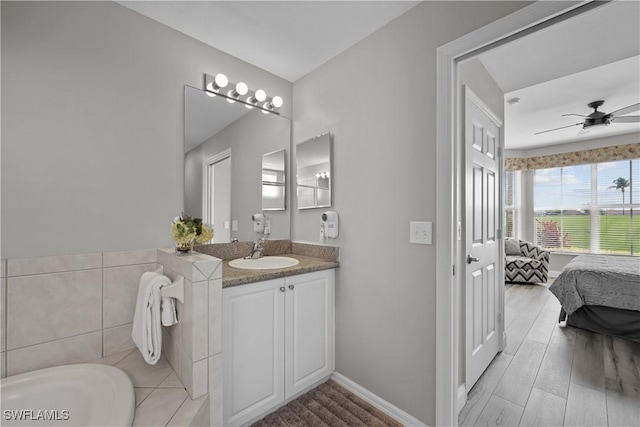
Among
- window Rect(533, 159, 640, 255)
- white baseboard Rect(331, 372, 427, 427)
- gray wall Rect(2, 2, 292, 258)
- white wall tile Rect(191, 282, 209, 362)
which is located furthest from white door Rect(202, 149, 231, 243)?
window Rect(533, 159, 640, 255)

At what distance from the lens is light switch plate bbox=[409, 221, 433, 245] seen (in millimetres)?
1485

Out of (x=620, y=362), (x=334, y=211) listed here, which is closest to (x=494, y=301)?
(x=620, y=362)

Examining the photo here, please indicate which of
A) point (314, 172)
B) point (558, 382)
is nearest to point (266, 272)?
point (314, 172)

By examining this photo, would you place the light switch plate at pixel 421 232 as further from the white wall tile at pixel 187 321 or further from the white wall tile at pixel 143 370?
the white wall tile at pixel 143 370

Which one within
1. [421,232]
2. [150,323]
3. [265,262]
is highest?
[421,232]

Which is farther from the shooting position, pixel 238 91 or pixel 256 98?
pixel 256 98

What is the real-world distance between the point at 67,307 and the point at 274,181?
1.50m

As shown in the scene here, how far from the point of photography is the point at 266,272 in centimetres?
157

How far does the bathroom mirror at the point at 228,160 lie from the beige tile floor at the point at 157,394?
824 millimetres

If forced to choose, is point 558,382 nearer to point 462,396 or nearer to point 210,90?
point 462,396

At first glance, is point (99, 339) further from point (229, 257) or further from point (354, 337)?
point (354, 337)

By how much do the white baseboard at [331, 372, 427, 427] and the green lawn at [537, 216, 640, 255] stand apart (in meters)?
5.67

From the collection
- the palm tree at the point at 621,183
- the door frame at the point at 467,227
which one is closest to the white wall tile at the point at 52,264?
the door frame at the point at 467,227

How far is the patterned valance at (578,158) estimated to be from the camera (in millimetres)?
4544
